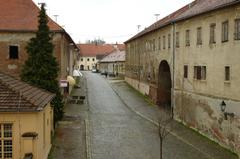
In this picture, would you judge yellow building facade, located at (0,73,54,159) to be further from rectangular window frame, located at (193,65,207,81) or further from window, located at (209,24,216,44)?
rectangular window frame, located at (193,65,207,81)

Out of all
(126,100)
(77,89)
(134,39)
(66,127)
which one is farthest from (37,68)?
(134,39)

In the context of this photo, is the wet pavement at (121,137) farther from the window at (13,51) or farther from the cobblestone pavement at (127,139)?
the window at (13,51)

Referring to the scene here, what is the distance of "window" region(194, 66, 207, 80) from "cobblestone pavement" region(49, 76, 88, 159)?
8.68 metres

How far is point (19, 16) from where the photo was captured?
127 feet

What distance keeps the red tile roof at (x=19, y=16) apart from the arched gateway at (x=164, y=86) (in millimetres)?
11661

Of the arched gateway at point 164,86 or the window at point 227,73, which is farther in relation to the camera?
the arched gateway at point 164,86

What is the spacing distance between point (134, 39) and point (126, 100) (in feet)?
56.3

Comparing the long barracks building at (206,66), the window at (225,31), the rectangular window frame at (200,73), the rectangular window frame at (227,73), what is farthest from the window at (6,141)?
the rectangular window frame at (200,73)

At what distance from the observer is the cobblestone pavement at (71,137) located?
24141 millimetres

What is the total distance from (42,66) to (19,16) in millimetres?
9599

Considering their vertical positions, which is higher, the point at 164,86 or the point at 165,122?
the point at 164,86

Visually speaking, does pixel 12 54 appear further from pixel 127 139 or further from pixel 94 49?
pixel 94 49

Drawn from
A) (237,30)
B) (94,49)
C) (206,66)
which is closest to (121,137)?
(206,66)

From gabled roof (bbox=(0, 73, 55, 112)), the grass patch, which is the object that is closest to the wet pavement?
the grass patch
